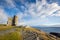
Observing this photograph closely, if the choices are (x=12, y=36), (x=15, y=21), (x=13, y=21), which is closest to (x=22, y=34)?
(x=12, y=36)

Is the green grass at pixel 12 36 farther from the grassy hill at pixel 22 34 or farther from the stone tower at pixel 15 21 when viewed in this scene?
the stone tower at pixel 15 21

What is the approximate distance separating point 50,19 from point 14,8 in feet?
5.61

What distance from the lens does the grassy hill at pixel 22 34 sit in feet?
26.5

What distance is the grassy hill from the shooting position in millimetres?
8078

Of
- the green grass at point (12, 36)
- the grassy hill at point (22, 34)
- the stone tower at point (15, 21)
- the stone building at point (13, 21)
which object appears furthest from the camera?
the stone building at point (13, 21)

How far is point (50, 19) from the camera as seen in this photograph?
27.5 ft

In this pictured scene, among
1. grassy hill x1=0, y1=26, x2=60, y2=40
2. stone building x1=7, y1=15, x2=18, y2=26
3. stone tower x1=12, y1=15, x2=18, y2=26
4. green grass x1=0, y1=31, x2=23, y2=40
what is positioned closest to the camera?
green grass x1=0, y1=31, x2=23, y2=40

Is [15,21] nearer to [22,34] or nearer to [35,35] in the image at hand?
[22,34]

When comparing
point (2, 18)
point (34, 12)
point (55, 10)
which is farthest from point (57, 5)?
point (2, 18)

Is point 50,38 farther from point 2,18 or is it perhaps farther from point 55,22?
point 2,18

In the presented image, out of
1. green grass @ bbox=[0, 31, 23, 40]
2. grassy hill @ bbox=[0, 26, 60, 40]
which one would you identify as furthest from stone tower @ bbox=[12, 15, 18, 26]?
green grass @ bbox=[0, 31, 23, 40]

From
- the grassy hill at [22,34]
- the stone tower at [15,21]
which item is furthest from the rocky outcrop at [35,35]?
the stone tower at [15,21]

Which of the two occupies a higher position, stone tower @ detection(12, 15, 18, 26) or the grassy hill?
stone tower @ detection(12, 15, 18, 26)

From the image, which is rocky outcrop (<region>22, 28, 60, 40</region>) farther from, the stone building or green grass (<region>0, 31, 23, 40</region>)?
the stone building
